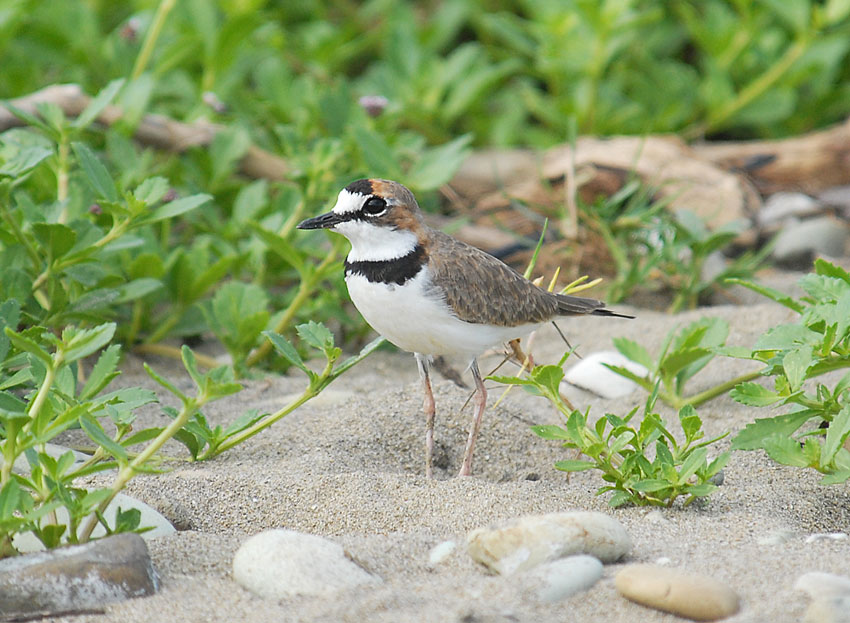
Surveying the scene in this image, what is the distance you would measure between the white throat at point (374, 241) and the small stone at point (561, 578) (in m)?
1.33

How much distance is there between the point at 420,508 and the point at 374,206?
1.06 metres

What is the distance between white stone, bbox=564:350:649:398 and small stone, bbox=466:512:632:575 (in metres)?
1.62

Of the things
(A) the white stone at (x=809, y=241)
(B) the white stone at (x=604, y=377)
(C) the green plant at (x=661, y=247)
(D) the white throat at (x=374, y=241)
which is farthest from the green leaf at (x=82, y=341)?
(A) the white stone at (x=809, y=241)

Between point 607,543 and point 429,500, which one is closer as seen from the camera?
point 607,543

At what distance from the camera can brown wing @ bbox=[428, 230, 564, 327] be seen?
3611 mm

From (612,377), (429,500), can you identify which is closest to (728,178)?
(612,377)

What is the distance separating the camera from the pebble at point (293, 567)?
8.64 feet

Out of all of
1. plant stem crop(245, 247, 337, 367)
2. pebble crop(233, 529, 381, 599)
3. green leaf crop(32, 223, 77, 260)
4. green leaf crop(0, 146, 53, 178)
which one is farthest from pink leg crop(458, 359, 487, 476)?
green leaf crop(0, 146, 53, 178)

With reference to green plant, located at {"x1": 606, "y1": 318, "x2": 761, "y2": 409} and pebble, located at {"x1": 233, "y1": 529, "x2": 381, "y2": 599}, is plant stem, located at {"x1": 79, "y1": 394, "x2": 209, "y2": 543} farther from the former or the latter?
green plant, located at {"x1": 606, "y1": 318, "x2": 761, "y2": 409}

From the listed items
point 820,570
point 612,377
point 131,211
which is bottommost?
point 612,377

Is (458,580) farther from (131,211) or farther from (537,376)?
(131,211)

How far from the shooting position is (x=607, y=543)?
276 centimetres

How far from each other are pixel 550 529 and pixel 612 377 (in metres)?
1.82

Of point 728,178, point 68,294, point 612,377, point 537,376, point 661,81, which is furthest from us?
point 661,81
